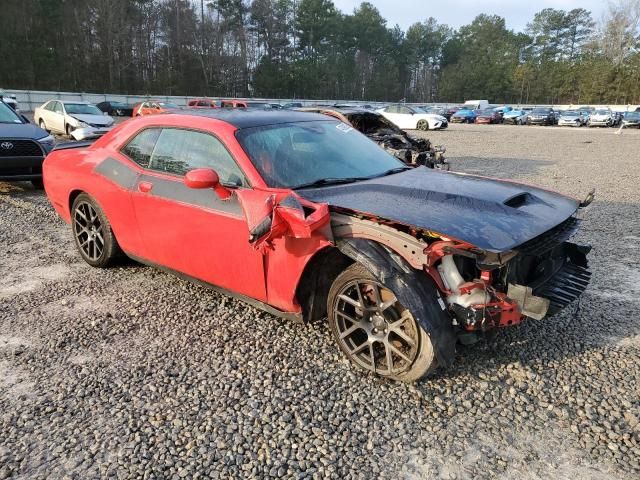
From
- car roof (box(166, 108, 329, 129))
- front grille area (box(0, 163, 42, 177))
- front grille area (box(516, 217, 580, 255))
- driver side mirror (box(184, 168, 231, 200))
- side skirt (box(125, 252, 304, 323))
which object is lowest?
side skirt (box(125, 252, 304, 323))

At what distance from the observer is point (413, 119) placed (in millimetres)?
27656

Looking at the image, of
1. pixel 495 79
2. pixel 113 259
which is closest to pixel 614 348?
pixel 113 259

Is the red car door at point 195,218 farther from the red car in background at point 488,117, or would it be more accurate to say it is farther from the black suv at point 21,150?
the red car in background at point 488,117

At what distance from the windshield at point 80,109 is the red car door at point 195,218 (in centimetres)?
1484

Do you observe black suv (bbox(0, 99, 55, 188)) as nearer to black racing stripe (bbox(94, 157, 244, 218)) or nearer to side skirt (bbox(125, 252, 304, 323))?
black racing stripe (bbox(94, 157, 244, 218))

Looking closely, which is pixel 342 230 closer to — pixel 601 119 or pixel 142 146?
pixel 142 146

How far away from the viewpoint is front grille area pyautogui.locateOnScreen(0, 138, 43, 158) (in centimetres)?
782

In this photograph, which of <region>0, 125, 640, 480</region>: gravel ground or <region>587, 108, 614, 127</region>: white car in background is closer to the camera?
<region>0, 125, 640, 480</region>: gravel ground

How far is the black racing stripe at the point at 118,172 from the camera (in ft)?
13.4

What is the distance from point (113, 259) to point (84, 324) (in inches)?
41.5

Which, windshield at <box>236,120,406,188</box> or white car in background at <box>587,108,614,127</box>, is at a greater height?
windshield at <box>236,120,406,188</box>

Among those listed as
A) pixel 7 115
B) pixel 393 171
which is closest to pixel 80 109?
pixel 7 115

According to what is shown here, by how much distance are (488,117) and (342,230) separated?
39186mm

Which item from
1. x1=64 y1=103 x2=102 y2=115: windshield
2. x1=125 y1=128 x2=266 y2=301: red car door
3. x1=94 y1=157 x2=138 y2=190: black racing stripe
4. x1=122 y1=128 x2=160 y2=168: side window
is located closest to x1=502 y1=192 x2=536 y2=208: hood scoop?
x1=125 y1=128 x2=266 y2=301: red car door
